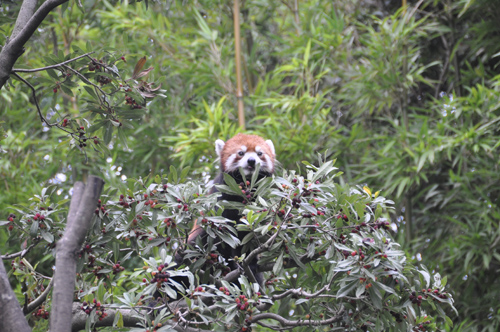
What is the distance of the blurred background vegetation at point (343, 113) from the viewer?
3518mm

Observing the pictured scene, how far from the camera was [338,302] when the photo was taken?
6.10 feet

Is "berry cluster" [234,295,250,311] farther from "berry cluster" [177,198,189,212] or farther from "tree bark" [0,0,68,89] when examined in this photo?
"tree bark" [0,0,68,89]

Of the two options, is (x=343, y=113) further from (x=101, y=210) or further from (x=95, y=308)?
(x=95, y=308)

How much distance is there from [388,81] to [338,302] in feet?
7.78

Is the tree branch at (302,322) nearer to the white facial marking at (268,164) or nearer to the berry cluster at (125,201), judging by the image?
the berry cluster at (125,201)

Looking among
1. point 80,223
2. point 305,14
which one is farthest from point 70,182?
point 80,223

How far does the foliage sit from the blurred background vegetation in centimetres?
164

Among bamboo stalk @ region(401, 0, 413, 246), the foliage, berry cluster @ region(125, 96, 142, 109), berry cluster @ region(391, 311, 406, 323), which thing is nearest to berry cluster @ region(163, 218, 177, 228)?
the foliage

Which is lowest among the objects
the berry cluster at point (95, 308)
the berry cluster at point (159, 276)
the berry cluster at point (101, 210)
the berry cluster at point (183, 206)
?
the berry cluster at point (95, 308)

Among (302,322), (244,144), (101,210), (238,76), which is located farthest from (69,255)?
(238,76)

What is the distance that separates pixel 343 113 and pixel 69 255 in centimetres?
366

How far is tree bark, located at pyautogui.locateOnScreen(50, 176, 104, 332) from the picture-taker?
50.3 inches

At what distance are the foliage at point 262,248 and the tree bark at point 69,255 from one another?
34 cm

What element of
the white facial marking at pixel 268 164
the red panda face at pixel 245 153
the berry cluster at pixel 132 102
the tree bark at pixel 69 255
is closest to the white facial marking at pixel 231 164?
the red panda face at pixel 245 153
